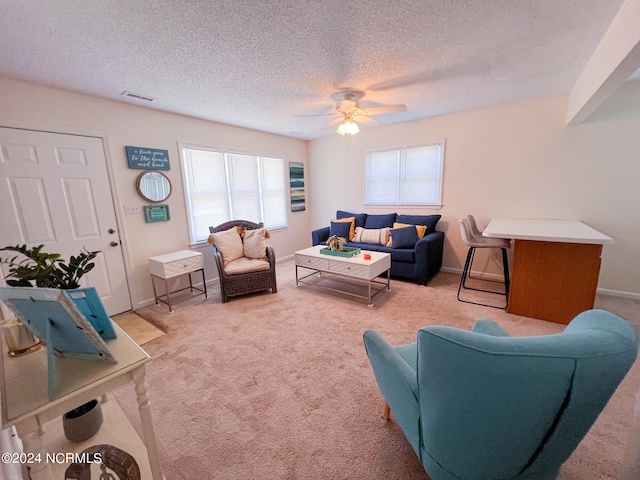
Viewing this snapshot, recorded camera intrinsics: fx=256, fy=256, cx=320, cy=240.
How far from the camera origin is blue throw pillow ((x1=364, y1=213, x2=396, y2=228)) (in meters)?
4.37

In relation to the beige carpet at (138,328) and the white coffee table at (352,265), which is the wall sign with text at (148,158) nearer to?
the beige carpet at (138,328)

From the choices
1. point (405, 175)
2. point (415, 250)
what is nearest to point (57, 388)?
point (415, 250)

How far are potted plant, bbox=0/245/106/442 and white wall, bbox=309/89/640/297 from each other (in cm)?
430

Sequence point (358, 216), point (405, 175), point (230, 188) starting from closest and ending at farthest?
point (230, 188) → point (405, 175) → point (358, 216)

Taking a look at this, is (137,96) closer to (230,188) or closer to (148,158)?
(148,158)

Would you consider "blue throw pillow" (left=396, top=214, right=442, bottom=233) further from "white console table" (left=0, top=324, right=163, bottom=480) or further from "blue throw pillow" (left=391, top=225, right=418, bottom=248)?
"white console table" (left=0, top=324, right=163, bottom=480)

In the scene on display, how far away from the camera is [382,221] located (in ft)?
14.5

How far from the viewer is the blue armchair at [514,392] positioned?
0.70 meters

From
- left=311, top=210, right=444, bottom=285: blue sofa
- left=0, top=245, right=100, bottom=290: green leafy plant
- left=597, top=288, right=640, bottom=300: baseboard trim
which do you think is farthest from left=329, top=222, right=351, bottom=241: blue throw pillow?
left=0, top=245, right=100, bottom=290: green leafy plant

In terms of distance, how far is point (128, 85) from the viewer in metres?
2.52

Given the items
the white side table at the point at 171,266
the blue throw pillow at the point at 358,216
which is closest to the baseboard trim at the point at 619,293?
the blue throw pillow at the point at 358,216

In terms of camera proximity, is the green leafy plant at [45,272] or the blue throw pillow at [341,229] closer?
the green leafy plant at [45,272]

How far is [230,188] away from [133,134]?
1.43m

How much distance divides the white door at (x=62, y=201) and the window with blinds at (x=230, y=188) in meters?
0.98
